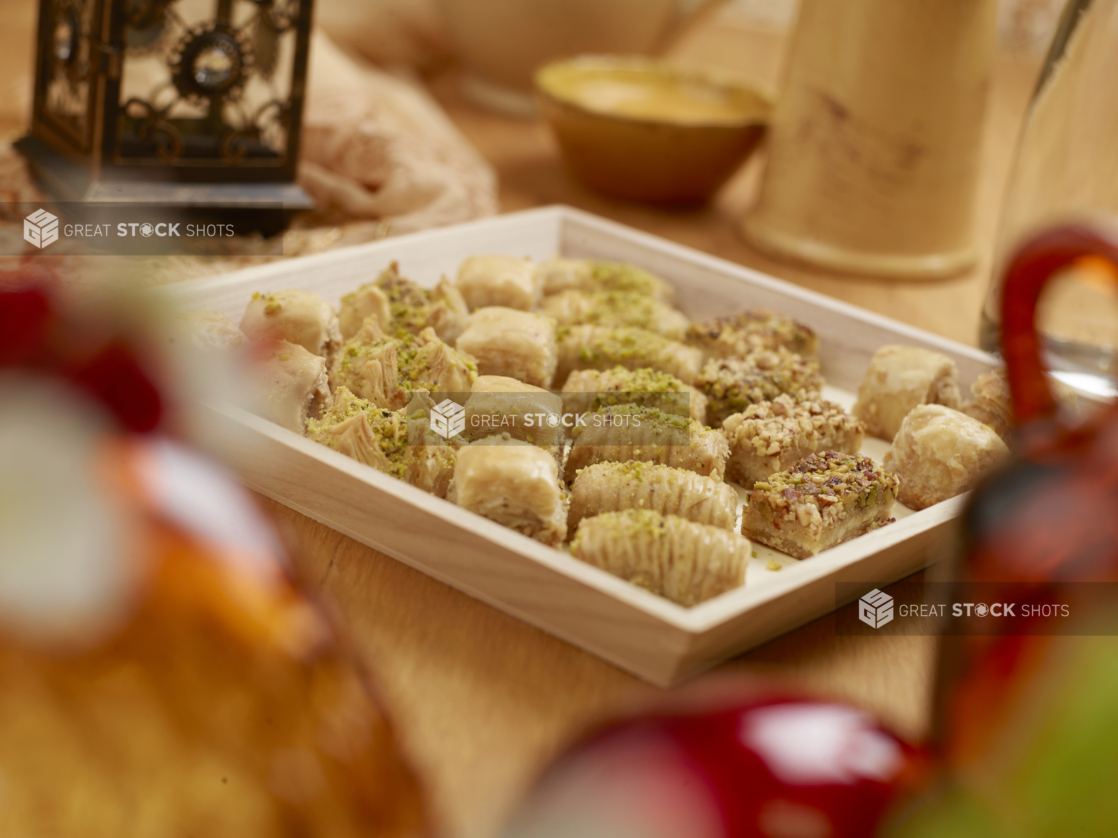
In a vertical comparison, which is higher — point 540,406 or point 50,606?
point 50,606

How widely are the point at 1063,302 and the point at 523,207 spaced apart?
0.86 metres

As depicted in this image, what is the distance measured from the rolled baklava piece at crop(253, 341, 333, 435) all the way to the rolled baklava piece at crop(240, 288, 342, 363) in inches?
2.0

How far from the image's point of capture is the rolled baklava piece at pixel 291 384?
883 mm

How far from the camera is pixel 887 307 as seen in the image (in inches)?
61.4

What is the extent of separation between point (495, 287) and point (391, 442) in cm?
35

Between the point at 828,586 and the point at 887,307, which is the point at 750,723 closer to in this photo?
the point at 828,586

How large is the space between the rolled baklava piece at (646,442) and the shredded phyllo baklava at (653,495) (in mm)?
58

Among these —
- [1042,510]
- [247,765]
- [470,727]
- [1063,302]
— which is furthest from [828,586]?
[1063,302]

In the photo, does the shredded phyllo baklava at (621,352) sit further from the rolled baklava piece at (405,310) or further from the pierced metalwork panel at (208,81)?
the pierced metalwork panel at (208,81)

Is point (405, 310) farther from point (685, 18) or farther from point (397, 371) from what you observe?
point (685, 18)

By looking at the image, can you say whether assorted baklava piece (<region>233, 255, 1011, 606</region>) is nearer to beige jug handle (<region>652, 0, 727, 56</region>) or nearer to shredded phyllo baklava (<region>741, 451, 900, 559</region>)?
shredded phyllo baklava (<region>741, 451, 900, 559</region>)

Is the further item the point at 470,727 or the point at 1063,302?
the point at 1063,302

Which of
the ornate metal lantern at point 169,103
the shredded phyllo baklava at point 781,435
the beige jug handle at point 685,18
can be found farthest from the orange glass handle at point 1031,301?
the beige jug handle at point 685,18

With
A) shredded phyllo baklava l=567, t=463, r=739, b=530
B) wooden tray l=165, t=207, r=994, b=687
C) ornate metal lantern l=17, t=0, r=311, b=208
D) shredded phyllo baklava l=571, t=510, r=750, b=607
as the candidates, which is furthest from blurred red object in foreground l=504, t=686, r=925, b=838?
ornate metal lantern l=17, t=0, r=311, b=208
